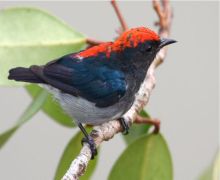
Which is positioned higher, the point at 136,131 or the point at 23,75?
the point at 23,75

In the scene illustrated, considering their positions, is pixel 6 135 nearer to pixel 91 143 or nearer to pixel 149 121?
pixel 91 143

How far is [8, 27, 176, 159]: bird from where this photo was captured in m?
3.10

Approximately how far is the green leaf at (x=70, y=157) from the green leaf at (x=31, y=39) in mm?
448

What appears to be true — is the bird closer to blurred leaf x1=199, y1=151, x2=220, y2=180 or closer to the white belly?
the white belly

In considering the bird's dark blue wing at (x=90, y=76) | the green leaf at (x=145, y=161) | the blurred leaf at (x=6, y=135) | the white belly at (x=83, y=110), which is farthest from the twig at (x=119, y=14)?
the blurred leaf at (x=6, y=135)

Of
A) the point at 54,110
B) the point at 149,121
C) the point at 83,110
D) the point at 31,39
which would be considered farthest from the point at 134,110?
the point at 31,39

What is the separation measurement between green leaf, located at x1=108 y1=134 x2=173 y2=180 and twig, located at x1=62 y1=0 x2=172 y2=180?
21cm

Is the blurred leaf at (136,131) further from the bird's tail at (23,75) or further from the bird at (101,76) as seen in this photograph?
the bird's tail at (23,75)

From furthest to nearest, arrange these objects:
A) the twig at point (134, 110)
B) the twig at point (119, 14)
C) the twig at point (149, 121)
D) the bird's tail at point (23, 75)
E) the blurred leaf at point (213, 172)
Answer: the twig at point (119, 14)
the twig at point (149, 121)
the bird's tail at point (23, 75)
the blurred leaf at point (213, 172)
the twig at point (134, 110)

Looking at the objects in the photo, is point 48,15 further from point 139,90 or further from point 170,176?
point 170,176

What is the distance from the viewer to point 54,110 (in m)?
3.40

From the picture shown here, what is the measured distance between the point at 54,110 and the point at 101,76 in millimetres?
384

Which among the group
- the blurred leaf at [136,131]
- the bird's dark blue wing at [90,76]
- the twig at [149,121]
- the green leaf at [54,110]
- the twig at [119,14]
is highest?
the twig at [119,14]

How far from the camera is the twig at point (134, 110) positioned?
239 cm
